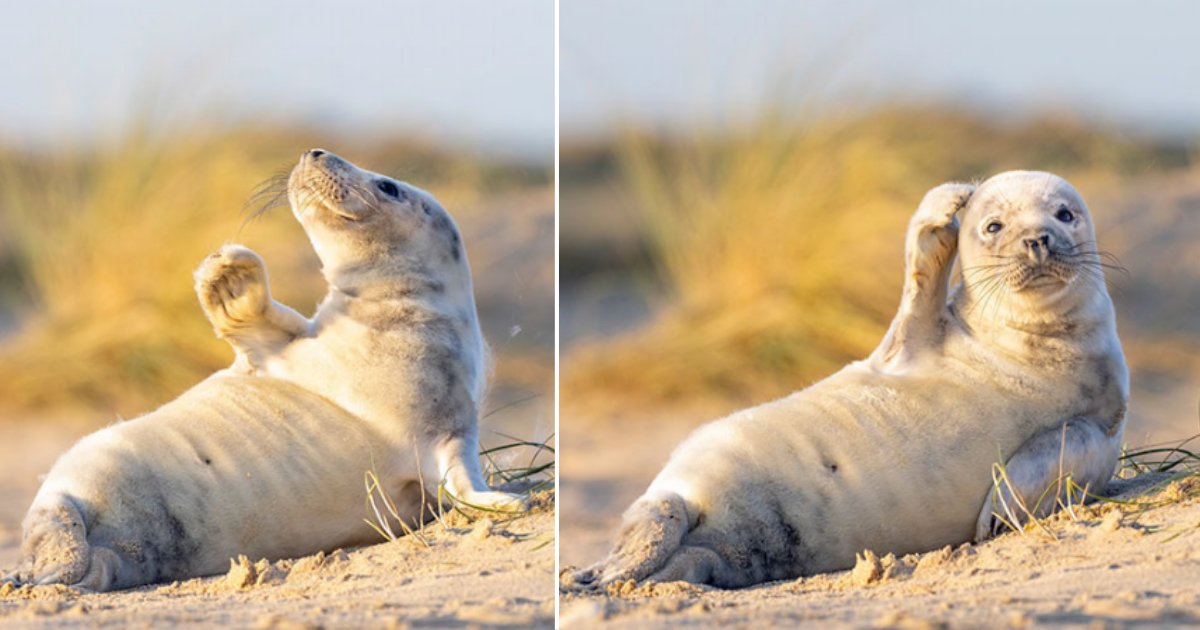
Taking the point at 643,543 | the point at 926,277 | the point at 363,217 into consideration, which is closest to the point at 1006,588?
the point at 643,543

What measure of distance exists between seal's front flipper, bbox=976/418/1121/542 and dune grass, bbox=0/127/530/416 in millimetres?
6712

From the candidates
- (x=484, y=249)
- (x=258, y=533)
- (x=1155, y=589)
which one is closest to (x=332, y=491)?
(x=258, y=533)

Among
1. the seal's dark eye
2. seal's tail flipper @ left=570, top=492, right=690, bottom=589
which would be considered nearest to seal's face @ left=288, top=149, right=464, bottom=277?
the seal's dark eye

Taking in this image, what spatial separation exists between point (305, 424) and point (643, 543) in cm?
130

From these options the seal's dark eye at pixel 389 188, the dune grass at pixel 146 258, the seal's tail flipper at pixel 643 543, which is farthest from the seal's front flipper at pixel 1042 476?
the dune grass at pixel 146 258

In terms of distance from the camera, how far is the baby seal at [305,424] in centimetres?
585

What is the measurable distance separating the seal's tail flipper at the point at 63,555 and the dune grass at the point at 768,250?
18.8ft

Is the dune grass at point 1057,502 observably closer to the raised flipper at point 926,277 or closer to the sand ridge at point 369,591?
the raised flipper at point 926,277

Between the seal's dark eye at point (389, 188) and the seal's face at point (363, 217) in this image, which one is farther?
the seal's dark eye at point (389, 188)

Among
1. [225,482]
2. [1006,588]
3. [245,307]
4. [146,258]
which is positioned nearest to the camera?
[1006,588]

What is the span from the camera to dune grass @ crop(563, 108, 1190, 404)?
37.6 feet

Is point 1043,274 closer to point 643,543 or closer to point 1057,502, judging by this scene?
point 1057,502

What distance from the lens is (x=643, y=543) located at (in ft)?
17.7

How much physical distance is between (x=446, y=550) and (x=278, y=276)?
649 centimetres
